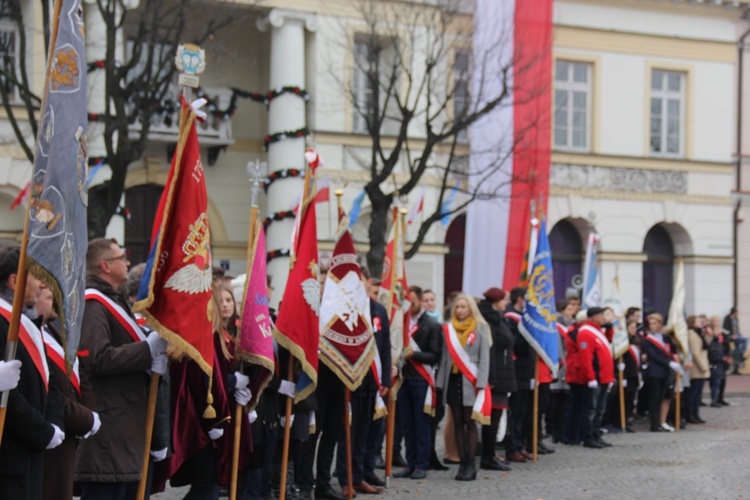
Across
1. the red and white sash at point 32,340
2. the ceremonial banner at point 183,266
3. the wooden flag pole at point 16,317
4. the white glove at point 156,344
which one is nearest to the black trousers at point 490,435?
the ceremonial banner at point 183,266

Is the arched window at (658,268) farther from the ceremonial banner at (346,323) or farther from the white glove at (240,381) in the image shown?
the white glove at (240,381)

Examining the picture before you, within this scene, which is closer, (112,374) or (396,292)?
(112,374)

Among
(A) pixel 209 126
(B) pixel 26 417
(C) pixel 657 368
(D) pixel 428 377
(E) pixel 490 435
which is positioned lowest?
(E) pixel 490 435

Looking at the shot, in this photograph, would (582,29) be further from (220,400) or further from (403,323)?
(220,400)

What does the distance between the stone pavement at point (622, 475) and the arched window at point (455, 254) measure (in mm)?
11184

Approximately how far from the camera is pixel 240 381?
7359mm

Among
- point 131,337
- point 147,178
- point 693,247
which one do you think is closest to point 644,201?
point 693,247

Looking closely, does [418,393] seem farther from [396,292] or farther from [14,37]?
[14,37]

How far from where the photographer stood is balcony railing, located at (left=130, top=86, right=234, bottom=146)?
70.4ft

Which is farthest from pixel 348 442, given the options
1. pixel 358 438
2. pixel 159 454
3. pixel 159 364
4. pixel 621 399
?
pixel 621 399

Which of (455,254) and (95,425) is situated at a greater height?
(455,254)

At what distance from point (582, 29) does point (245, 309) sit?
20.1m

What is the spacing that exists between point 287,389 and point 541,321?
15.5 ft

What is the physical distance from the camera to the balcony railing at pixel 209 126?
2145 cm
